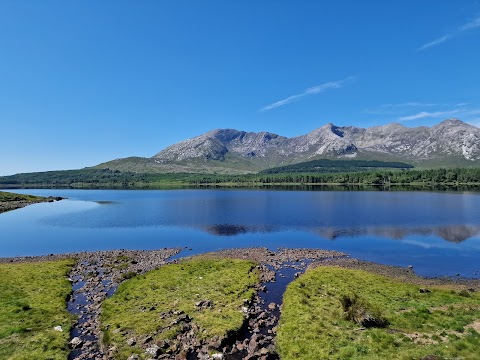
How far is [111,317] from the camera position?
34.8 metres

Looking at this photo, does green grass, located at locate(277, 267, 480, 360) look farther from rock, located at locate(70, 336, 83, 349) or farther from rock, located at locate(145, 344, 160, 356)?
rock, located at locate(70, 336, 83, 349)

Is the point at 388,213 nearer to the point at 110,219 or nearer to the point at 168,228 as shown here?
the point at 168,228

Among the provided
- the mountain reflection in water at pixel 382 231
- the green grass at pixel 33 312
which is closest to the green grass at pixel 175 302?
the green grass at pixel 33 312

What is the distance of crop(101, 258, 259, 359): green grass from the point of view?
1217 inches

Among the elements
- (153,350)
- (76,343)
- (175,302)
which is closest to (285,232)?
(175,302)

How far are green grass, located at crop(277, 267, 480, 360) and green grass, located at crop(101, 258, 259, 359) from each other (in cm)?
630

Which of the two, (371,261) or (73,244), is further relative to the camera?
(73,244)

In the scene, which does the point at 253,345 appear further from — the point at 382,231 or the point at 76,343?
the point at 382,231

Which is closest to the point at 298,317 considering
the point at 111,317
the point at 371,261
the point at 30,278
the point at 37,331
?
the point at 111,317

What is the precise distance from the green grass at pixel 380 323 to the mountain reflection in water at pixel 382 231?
46.3 m

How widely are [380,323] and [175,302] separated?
22607mm

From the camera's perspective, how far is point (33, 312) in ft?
117

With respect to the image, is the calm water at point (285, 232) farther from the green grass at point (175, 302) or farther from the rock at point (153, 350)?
the rock at point (153, 350)

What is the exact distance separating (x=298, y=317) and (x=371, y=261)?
35.9m
